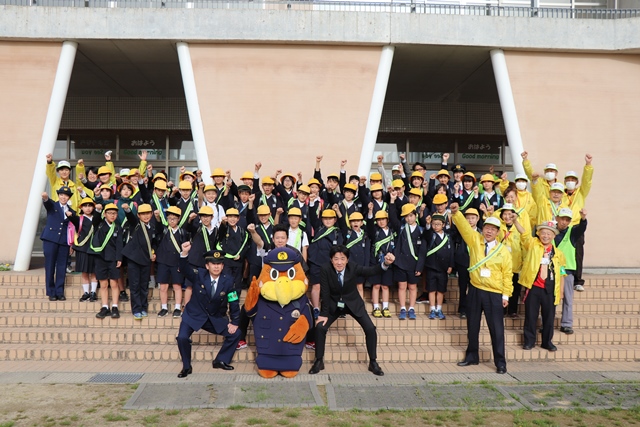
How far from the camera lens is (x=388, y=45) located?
11000mm

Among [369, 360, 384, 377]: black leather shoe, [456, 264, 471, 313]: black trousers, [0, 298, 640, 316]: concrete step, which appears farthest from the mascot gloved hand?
[456, 264, 471, 313]: black trousers

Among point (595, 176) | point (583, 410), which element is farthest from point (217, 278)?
point (595, 176)

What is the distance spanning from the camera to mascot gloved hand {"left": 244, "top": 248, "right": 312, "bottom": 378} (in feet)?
21.1

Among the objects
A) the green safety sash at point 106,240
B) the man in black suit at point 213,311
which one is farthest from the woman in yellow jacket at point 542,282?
the green safety sash at point 106,240

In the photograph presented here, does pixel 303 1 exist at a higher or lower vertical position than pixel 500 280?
higher

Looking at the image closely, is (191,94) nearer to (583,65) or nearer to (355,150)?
(355,150)

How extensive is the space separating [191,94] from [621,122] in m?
9.55

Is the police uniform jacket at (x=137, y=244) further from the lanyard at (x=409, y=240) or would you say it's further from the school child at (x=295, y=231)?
the lanyard at (x=409, y=240)

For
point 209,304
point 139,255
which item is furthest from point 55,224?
point 209,304

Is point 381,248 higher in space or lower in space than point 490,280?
higher

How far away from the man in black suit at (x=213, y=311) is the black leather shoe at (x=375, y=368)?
6.07 ft

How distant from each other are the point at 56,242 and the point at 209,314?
3933 mm

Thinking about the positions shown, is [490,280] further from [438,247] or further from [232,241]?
[232,241]

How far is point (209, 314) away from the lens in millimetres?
6562
